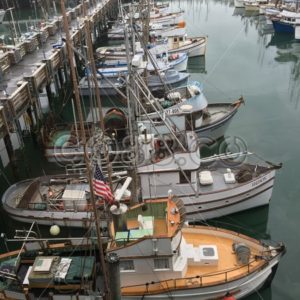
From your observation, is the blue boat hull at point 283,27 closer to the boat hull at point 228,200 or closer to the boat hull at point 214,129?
the boat hull at point 214,129

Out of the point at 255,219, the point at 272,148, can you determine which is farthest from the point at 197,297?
the point at 272,148

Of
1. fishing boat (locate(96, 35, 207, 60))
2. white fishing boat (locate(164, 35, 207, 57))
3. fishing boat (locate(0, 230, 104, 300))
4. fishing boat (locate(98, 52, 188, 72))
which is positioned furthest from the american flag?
white fishing boat (locate(164, 35, 207, 57))

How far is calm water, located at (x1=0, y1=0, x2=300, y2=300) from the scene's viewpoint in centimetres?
1825

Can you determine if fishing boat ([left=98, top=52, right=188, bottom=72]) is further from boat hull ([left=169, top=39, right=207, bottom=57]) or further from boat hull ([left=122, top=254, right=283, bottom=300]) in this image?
boat hull ([left=122, top=254, right=283, bottom=300])

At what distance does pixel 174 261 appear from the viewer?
42.7ft

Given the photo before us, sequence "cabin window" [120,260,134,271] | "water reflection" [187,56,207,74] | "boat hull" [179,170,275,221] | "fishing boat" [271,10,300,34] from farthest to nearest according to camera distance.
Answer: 1. "fishing boat" [271,10,300,34]
2. "water reflection" [187,56,207,74]
3. "boat hull" [179,170,275,221]
4. "cabin window" [120,260,134,271]

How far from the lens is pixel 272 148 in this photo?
25703mm

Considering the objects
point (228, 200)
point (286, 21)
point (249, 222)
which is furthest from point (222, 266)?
point (286, 21)

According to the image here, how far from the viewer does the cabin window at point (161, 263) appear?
41.7ft

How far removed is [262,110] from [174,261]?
21.8 meters

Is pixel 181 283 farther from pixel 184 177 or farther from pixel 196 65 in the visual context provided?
pixel 196 65

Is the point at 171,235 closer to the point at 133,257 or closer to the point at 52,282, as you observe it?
the point at 133,257

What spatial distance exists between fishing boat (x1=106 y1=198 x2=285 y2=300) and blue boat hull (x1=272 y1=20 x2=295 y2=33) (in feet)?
163

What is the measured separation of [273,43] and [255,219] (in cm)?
4203
